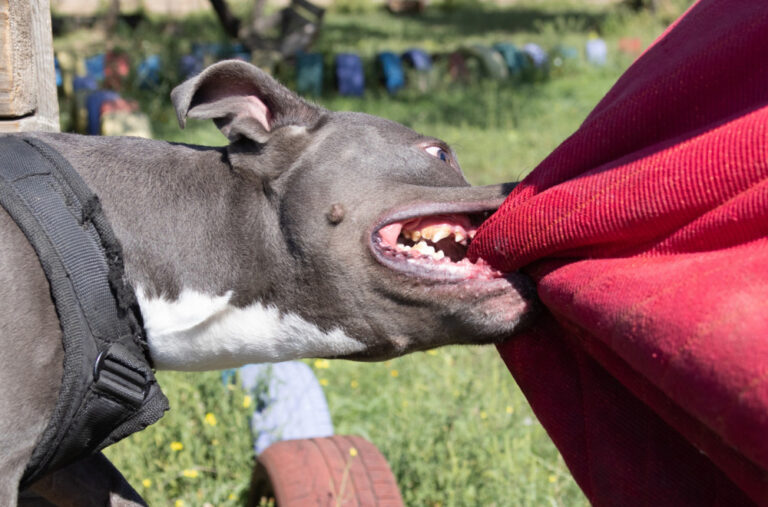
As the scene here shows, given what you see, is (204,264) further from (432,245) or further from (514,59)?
(514,59)

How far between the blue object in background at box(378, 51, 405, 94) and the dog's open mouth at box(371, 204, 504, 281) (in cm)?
881

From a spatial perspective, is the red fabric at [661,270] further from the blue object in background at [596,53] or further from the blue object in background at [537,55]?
the blue object in background at [596,53]

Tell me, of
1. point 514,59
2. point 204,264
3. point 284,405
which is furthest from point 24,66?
point 514,59

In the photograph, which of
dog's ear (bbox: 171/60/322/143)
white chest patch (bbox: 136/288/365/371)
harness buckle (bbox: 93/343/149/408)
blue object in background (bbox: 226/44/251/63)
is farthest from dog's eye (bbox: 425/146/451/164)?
blue object in background (bbox: 226/44/251/63)

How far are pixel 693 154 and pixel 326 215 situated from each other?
106cm

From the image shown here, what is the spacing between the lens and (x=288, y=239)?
2582 millimetres

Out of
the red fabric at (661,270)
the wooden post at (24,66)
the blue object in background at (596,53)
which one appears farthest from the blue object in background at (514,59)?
the red fabric at (661,270)

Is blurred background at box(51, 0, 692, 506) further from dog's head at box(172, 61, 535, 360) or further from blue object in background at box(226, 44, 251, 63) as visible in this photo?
dog's head at box(172, 61, 535, 360)

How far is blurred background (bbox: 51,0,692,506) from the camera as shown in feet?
12.6

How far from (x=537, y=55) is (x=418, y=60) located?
183cm

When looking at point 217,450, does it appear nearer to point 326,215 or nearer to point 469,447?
point 469,447

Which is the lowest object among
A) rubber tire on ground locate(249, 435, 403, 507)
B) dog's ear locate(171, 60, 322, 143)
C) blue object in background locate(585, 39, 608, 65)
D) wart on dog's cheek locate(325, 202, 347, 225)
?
blue object in background locate(585, 39, 608, 65)

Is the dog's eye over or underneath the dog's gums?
over

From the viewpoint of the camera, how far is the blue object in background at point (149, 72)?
997cm
